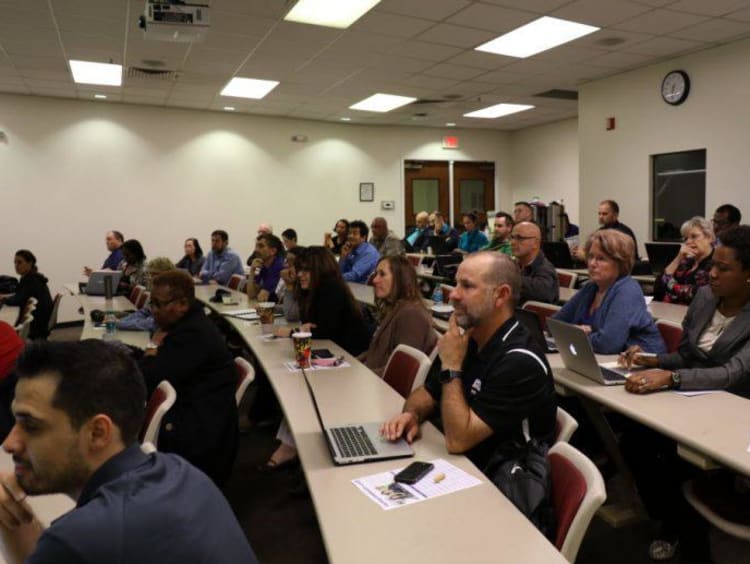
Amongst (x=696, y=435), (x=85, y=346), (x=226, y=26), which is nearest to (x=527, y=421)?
(x=696, y=435)

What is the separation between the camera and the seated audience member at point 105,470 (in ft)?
3.16

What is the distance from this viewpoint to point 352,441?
1.92 metres

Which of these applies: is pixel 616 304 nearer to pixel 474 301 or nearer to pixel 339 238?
pixel 474 301

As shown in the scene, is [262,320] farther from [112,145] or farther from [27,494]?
[112,145]

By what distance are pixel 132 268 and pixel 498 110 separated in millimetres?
6149

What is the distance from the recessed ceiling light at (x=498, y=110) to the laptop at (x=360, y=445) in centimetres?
799

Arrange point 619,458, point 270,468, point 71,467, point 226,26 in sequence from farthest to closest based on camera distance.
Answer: point 226,26
point 270,468
point 619,458
point 71,467

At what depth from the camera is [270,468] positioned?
11.5 ft

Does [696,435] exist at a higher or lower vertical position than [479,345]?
lower

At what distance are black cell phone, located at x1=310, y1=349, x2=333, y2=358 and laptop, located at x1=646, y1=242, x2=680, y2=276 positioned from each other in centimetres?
321

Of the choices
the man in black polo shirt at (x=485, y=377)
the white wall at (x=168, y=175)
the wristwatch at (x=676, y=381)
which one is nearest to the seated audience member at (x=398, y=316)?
the man in black polo shirt at (x=485, y=377)

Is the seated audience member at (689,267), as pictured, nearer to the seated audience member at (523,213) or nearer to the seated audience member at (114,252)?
the seated audience member at (523,213)

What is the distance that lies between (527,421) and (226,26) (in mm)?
4650

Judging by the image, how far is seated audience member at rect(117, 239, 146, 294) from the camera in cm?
643
